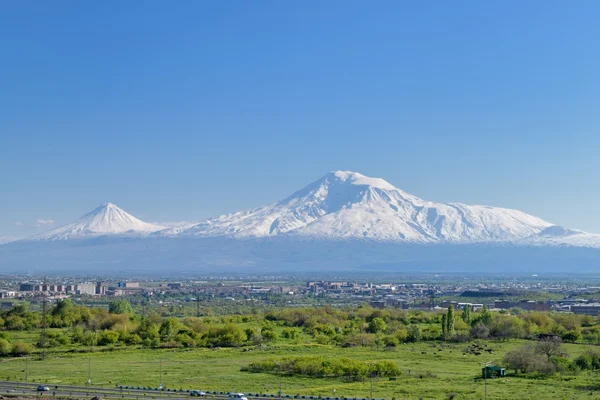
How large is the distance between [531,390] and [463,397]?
6.14 metres

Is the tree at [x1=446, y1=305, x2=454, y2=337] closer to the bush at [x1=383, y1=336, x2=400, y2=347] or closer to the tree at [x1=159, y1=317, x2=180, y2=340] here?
the bush at [x1=383, y1=336, x2=400, y2=347]

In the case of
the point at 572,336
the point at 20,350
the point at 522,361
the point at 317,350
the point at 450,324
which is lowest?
the point at 20,350

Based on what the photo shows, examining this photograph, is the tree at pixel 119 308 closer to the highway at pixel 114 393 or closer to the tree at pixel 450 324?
the tree at pixel 450 324

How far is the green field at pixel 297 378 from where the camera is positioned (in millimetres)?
59781

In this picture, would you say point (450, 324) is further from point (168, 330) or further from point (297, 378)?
point (297, 378)

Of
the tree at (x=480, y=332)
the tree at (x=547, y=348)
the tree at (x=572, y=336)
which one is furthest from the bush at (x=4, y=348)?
the tree at (x=572, y=336)

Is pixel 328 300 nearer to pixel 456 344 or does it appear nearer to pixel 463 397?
pixel 456 344

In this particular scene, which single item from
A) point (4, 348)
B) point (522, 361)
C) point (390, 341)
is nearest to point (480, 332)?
point (390, 341)

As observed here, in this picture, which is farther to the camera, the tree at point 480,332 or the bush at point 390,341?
the tree at point 480,332

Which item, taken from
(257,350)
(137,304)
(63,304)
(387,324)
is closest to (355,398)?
(257,350)

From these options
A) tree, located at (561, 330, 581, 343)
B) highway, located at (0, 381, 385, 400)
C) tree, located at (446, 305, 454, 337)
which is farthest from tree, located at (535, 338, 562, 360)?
highway, located at (0, 381, 385, 400)

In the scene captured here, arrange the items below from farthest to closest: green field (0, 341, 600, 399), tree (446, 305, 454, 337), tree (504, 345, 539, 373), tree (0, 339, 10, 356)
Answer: tree (446, 305, 454, 337) < tree (0, 339, 10, 356) < tree (504, 345, 539, 373) < green field (0, 341, 600, 399)

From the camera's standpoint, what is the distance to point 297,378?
67000 millimetres

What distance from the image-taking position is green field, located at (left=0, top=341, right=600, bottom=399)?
59781mm
